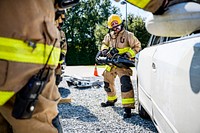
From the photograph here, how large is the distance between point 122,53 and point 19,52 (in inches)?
160

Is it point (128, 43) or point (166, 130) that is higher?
point (128, 43)

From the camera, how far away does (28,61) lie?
132cm

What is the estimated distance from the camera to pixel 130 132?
404 centimetres

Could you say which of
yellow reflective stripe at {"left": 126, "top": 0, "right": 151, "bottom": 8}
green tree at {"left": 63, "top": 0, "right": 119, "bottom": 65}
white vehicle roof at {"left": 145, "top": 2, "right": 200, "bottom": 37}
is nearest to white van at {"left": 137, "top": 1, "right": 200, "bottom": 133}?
white vehicle roof at {"left": 145, "top": 2, "right": 200, "bottom": 37}

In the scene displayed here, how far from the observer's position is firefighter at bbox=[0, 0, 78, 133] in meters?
1.29

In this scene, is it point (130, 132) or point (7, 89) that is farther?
point (130, 132)

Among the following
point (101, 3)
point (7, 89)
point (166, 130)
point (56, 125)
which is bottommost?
point (166, 130)

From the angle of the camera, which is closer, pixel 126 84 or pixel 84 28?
pixel 126 84

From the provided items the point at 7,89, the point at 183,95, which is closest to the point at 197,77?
the point at 183,95

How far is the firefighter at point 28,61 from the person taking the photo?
1.29 meters

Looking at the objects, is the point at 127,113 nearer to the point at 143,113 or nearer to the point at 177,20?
the point at 143,113

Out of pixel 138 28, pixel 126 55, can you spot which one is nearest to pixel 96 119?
pixel 126 55

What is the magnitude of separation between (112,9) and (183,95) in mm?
33005

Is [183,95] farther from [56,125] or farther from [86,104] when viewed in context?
[86,104]
